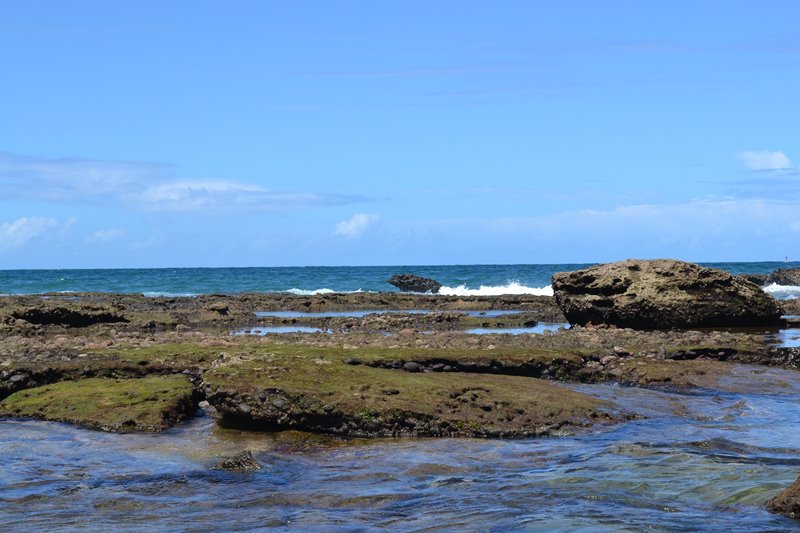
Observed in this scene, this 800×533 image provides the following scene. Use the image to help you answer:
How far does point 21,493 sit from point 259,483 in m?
2.19

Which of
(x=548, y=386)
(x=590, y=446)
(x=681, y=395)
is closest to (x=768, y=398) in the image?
(x=681, y=395)

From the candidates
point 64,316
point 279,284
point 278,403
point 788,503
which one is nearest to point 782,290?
point 279,284

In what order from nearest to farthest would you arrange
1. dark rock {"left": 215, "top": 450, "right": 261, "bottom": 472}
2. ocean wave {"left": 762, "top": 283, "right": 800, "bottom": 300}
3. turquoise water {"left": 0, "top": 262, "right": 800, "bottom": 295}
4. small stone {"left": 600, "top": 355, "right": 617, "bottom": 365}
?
dark rock {"left": 215, "top": 450, "right": 261, "bottom": 472}, small stone {"left": 600, "top": 355, "right": 617, "bottom": 365}, ocean wave {"left": 762, "top": 283, "right": 800, "bottom": 300}, turquoise water {"left": 0, "top": 262, "right": 800, "bottom": 295}

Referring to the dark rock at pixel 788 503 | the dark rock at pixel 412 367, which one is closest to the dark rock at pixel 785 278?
the dark rock at pixel 412 367

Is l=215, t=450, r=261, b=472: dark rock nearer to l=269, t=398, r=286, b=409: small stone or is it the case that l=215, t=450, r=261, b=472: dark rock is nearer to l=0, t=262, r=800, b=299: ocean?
l=269, t=398, r=286, b=409: small stone

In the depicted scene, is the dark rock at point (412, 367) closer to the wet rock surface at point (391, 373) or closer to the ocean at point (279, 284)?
the wet rock surface at point (391, 373)

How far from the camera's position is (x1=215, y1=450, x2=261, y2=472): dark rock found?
9.14 metres

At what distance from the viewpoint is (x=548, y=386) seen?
12734 millimetres

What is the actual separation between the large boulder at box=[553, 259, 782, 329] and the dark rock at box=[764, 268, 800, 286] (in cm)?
3930

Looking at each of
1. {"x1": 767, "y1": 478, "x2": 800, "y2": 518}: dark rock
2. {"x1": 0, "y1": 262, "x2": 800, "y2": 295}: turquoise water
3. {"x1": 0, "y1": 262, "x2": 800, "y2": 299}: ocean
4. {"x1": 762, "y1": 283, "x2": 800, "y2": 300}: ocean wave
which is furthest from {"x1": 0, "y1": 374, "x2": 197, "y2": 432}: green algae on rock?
{"x1": 0, "y1": 262, "x2": 800, "y2": 295}: turquoise water

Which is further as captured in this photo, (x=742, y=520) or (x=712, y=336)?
(x=712, y=336)

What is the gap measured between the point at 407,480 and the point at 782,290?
50994 millimetres

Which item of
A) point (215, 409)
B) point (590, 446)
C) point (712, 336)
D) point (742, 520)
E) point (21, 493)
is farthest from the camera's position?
point (712, 336)

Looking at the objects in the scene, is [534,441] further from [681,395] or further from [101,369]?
[101,369]
